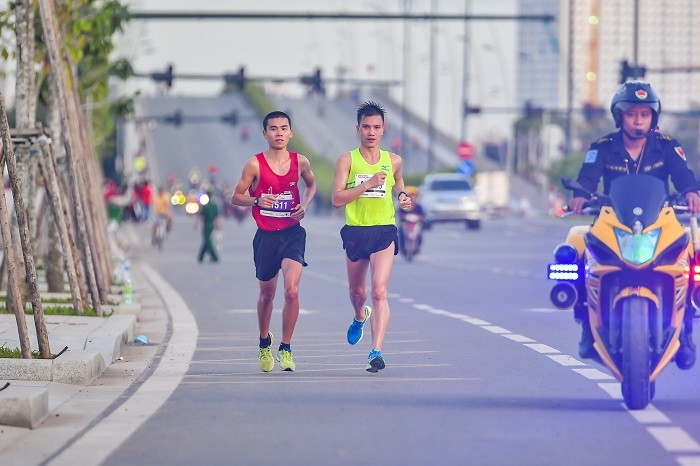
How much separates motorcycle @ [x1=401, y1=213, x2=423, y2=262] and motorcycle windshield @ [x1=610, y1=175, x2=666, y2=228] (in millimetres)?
26440

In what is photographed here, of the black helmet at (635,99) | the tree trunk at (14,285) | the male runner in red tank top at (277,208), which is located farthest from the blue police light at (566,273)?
the tree trunk at (14,285)

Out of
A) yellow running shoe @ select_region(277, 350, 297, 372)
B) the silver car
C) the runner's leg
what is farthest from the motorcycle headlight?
the silver car

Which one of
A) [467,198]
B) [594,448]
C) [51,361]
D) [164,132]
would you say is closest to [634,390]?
[594,448]

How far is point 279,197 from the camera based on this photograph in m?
13.9

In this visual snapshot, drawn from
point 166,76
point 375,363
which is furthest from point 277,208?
point 166,76

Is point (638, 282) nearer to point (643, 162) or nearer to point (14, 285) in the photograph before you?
point (643, 162)

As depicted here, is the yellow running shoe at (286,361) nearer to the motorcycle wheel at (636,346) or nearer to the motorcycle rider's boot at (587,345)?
the motorcycle rider's boot at (587,345)

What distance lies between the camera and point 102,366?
14.4 m

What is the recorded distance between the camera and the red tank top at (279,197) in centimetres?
1392

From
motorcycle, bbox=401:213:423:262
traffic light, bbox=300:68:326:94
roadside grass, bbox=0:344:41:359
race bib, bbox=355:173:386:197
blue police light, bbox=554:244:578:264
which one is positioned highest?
race bib, bbox=355:173:386:197

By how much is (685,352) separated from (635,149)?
1.44m

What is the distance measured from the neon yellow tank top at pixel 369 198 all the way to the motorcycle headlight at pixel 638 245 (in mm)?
3146

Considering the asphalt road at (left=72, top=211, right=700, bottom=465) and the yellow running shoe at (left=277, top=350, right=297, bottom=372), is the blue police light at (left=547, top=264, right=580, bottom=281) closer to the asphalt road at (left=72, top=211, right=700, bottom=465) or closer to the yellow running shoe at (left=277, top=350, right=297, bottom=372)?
the asphalt road at (left=72, top=211, right=700, bottom=465)

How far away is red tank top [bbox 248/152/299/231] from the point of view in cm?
1392
